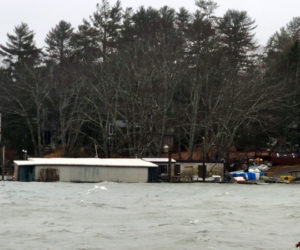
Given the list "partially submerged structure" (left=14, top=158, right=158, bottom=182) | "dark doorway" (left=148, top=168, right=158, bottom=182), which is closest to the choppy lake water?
"partially submerged structure" (left=14, top=158, right=158, bottom=182)

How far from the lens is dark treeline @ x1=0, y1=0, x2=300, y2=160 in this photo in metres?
72.2

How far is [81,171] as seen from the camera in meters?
59.5

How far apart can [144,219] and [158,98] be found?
4071 centimetres

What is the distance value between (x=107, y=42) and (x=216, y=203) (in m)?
55.3

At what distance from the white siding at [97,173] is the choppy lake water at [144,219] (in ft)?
25.4

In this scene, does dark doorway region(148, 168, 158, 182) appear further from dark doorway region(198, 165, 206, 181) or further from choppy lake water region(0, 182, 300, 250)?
choppy lake water region(0, 182, 300, 250)

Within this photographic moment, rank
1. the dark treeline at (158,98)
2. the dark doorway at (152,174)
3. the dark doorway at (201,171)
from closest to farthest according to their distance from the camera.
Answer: the dark doorway at (152,174) < the dark doorway at (201,171) < the dark treeline at (158,98)

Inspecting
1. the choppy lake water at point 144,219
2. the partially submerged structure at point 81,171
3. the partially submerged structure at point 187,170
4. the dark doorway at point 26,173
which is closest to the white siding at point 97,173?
Answer: the partially submerged structure at point 81,171

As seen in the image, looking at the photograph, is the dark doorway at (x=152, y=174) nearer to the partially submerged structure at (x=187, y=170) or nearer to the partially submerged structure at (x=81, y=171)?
the partially submerged structure at (x=81, y=171)

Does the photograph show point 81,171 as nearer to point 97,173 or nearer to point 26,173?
point 97,173

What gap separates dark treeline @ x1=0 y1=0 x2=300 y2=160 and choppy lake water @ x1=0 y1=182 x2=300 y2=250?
22.1 meters

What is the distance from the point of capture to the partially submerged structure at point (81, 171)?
59062mm

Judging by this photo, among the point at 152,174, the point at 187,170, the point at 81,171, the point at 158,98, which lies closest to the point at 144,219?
the point at 81,171

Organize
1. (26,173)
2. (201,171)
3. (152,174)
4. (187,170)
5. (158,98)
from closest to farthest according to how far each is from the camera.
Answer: (26,173) → (152,174) → (201,171) → (187,170) → (158,98)
